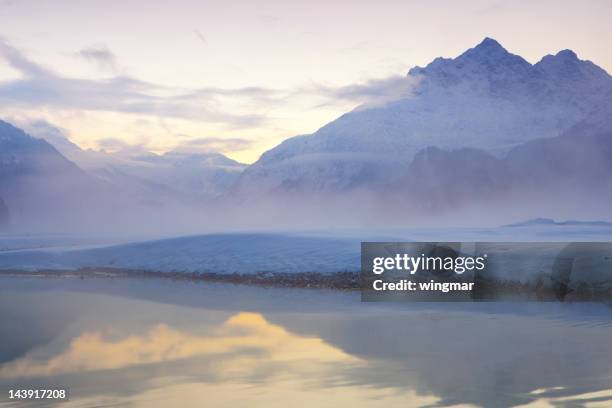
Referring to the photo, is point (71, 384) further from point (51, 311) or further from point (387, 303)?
point (387, 303)

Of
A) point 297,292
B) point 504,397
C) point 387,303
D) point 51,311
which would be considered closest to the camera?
point 504,397

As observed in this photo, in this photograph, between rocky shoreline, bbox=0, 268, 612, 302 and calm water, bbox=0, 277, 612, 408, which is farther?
rocky shoreline, bbox=0, 268, 612, 302

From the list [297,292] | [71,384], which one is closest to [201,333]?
[71,384]

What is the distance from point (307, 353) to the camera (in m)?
20.8

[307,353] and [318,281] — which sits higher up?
[318,281]

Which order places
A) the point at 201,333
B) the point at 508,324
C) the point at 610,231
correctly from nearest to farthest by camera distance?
the point at 201,333 → the point at 508,324 → the point at 610,231

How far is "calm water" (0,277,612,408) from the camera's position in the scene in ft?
51.8

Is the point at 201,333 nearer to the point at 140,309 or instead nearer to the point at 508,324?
the point at 140,309

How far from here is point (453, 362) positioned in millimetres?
19469

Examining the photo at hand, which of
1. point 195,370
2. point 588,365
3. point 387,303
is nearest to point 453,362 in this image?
point 588,365

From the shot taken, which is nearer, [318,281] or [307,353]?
[307,353]

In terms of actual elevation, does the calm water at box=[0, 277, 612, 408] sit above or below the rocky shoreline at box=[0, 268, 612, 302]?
below

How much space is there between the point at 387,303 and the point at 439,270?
9.50 m

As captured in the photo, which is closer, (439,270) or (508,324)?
(508,324)
